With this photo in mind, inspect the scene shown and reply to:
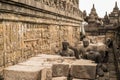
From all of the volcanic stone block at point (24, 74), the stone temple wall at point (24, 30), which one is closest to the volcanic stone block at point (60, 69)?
the volcanic stone block at point (24, 74)

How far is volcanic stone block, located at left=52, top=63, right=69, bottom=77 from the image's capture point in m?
5.80

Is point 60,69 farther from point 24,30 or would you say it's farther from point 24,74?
point 24,30

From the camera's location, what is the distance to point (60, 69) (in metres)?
5.84

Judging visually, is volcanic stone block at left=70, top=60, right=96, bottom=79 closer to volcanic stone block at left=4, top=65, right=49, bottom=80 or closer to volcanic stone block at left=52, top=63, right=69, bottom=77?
volcanic stone block at left=52, top=63, right=69, bottom=77

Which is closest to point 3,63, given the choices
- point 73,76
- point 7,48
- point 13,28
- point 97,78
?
point 7,48

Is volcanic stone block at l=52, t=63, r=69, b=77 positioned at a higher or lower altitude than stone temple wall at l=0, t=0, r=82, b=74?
lower

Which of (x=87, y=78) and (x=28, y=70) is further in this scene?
(x=87, y=78)

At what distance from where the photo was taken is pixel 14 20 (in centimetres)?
631

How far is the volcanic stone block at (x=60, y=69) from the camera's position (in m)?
5.80

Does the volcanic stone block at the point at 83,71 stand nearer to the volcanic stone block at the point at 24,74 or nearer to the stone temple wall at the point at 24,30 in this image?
the volcanic stone block at the point at 24,74

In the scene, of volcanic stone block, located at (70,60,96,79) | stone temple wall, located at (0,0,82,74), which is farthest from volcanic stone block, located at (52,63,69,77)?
stone temple wall, located at (0,0,82,74)

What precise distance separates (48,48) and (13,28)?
3.61 metres

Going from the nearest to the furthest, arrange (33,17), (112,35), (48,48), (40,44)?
1. (33,17)
2. (40,44)
3. (48,48)
4. (112,35)

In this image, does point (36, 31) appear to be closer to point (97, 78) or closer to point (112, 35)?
point (97, 78)
